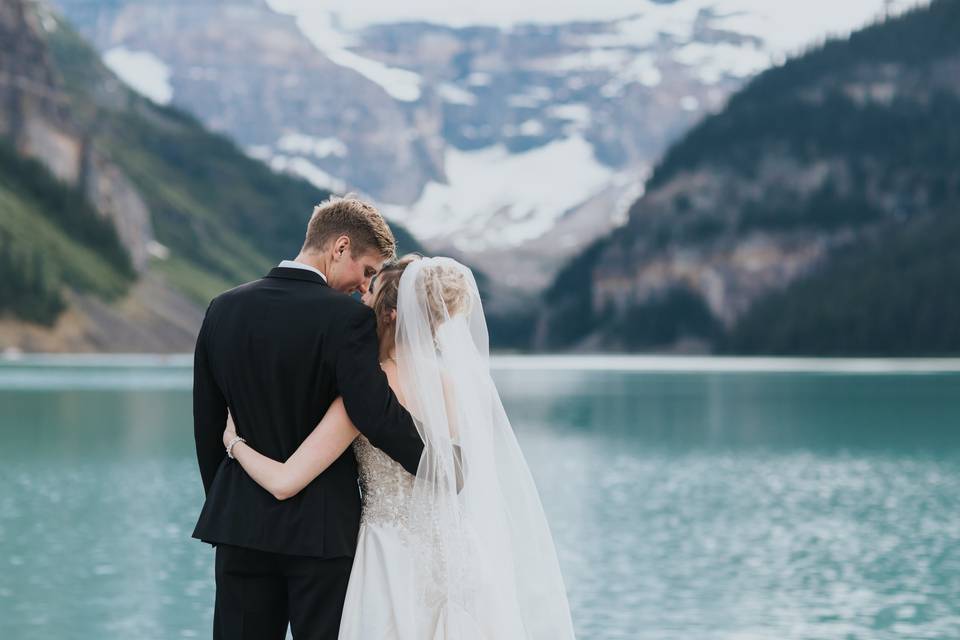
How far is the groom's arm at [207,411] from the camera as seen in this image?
275 inches

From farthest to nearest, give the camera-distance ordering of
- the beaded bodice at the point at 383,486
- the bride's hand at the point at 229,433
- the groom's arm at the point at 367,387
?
the beaded bodice at the point at 383,486 → the bride's hand at the point at 229,433 → the groom's arm at the point at 367,387

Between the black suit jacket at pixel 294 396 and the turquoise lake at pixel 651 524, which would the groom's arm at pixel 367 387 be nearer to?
the black suit jacket at pixel 294 396

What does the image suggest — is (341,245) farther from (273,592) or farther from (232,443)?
(273,592)

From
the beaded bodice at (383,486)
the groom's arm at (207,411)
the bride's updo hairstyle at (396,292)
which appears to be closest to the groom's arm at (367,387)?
the beaded bodice at (383,486)

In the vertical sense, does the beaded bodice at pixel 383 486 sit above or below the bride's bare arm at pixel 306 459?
below

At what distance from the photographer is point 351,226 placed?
680 centimetres

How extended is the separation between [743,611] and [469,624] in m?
11.3

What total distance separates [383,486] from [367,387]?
72cm

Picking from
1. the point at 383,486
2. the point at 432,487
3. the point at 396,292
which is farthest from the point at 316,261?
the point at 432,487

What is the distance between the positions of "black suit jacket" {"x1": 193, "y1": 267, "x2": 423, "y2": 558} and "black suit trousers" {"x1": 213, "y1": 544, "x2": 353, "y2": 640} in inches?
4.7

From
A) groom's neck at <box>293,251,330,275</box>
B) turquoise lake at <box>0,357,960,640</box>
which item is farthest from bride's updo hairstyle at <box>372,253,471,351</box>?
turquoise lake at <box>0,357,960,640</box>

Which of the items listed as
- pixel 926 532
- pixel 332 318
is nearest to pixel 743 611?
pixel 926 532

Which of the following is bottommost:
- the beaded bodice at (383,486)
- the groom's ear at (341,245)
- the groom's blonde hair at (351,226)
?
the beaded bodice at (383,486)

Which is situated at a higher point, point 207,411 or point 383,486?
point 207,411
